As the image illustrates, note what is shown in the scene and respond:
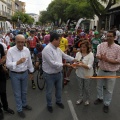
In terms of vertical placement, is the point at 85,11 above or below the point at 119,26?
above

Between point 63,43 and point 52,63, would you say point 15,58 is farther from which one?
point 63,43

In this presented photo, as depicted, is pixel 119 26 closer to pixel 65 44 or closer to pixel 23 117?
pixel 65 44

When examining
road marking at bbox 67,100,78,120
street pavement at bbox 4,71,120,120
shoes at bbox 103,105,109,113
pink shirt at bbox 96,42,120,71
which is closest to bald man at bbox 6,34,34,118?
street pavement at bbox 4,71,120,120

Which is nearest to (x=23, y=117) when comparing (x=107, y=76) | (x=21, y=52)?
(x=21, y=52)

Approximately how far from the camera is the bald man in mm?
4008

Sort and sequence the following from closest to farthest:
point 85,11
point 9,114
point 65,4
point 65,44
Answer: point 9,114 → point 65,44 → point 85,11 → point 65,4

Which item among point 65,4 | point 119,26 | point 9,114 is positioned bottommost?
point 9,114

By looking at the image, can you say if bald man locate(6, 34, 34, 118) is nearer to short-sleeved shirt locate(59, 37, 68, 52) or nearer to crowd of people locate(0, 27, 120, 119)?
crowd of people locate(0, 27, 120, 119)

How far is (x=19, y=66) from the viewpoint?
163 inches

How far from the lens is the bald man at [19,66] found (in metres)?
4.01

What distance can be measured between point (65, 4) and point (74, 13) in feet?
38.3

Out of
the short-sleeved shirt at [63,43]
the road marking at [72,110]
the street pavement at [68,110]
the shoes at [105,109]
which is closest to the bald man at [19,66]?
the street pavement at [68,110]

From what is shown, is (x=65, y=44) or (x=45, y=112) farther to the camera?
(x=65, y=44)

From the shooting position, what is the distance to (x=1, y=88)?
4.22 metres
